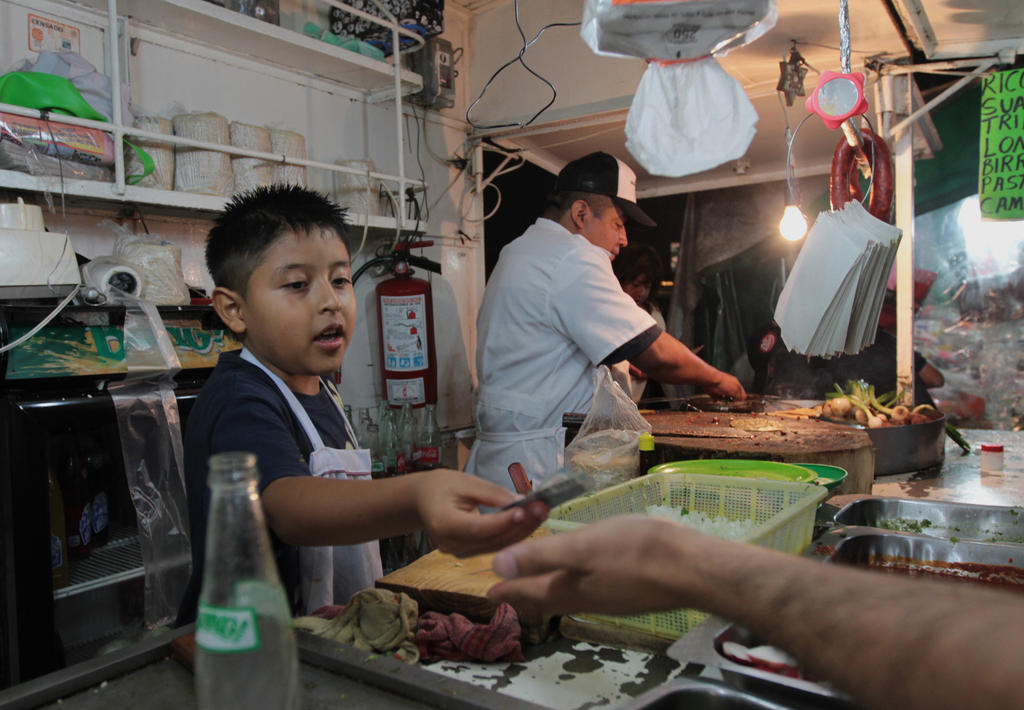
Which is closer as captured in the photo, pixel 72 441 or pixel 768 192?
pixel 72 441

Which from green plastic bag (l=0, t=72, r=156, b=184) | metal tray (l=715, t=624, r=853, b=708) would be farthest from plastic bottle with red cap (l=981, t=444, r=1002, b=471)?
green plastic bag (l=0, t=72, r=156, b=184)

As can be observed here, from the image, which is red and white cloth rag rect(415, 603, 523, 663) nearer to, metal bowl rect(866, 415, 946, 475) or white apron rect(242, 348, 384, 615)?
white apron rect(242, 348, 384, 615)

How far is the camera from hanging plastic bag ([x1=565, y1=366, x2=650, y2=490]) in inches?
76.2

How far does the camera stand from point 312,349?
4.67 ft

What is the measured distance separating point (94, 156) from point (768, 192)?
16.4 feet

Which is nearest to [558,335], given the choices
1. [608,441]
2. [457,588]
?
[608,441]

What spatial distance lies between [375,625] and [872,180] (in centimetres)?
194

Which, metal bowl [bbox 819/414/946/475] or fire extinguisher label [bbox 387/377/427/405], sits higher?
fire extinguisher label [bbox 387/377/427/405]

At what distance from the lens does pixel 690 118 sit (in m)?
1.51

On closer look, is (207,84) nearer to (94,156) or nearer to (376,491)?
(94,156)

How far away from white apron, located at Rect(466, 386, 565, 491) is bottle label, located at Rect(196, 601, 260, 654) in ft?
7.05

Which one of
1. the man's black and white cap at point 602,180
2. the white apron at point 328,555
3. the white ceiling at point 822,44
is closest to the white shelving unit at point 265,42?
the white ceiling at point 822,44

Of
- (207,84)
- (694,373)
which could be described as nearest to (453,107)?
(207,84)

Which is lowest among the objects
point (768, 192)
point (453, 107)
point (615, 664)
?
point (615, 664)
